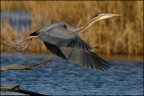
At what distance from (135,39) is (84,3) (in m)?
1.81

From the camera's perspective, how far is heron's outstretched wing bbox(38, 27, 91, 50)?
561 centimetres

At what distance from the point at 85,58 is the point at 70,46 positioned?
29cm

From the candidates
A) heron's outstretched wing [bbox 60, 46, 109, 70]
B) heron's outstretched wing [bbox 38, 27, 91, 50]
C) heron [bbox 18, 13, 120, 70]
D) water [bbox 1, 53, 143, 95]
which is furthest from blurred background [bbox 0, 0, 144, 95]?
heron's outstretched wing [bbox 60, 46, 109, 70]

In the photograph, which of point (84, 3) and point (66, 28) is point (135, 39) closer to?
point (84, 3)

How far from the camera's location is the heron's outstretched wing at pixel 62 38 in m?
5.61

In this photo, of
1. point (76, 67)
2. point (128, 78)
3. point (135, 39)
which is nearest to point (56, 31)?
point (128, 78)

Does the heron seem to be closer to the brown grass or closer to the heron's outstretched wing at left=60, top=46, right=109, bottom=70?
the heron's outstretched wing at left=60, top=46, right=109, bottom=70

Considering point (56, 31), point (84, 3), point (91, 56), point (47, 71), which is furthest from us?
point (84, 3)

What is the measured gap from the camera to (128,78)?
1107 cm

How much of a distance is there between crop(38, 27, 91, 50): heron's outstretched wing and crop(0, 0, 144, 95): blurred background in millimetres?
3607

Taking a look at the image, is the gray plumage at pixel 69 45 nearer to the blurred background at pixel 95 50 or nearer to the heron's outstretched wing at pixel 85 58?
the heron's outstretched wing at pixel 85 58

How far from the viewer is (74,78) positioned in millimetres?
10969

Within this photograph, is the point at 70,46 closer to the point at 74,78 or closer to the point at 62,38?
the point at 62,38

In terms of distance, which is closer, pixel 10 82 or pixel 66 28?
pixel 66 28
